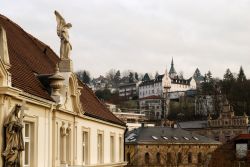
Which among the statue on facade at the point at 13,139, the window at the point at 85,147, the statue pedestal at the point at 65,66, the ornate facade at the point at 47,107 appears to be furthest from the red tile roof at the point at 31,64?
the statue on facade at the point at 13,139

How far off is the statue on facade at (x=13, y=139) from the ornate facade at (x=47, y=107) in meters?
0.12

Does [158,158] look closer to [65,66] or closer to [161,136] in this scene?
[161,136]

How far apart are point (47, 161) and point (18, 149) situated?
388cm

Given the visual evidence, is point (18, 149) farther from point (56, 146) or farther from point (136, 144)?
point (136, 144)

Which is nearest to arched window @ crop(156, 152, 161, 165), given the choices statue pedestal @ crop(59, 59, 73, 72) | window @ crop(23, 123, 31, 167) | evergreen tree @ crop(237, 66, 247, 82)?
statue pedestal @ crop(59, 59, 73, 72)

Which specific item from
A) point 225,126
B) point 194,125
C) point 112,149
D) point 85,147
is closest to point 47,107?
point 85,147

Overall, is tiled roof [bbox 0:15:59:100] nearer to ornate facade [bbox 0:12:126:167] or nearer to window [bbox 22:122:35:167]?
ornate facade [bbox 0:12:126:167]

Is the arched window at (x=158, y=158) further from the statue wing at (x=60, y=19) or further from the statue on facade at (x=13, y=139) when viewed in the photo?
the statue on facade at (x=13, y=139)

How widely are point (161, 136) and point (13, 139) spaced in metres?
63.8

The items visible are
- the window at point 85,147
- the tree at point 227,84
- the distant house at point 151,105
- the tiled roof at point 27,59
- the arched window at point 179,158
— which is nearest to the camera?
the tiled roof at point 27,59

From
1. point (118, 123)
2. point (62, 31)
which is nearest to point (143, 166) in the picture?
point (118, 123)

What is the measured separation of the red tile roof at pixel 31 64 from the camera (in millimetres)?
15812

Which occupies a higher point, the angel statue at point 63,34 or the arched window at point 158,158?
the angel statue at point 63,34

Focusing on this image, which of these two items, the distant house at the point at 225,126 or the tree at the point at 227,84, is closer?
the distant house at the point at 225,126
